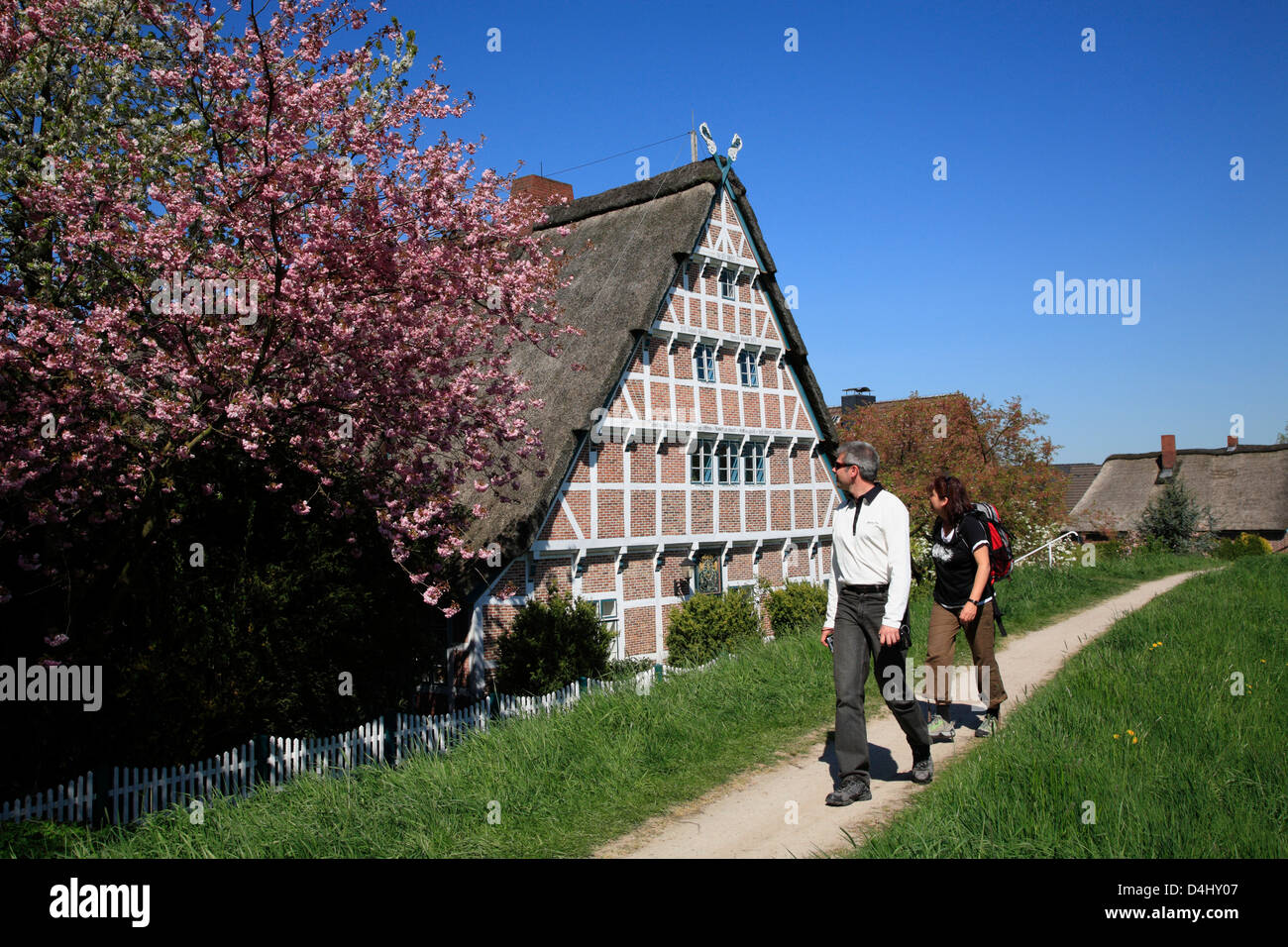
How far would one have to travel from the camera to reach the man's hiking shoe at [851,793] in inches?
202

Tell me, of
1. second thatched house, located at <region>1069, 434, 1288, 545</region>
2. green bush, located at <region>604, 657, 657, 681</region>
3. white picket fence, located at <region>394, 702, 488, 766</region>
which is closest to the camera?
white picket fence, located at <region>394, 702, 488, 766</region>

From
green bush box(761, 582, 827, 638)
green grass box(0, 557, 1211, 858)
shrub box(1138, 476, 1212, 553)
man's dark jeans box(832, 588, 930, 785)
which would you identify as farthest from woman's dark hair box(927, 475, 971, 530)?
shrub box(1138, 476, 1212, 553)

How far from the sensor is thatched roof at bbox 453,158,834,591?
14.6 metres

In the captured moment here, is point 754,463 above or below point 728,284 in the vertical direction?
below

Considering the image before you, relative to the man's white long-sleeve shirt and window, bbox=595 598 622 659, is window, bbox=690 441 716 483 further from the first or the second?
the man's white long-sleeve shirt

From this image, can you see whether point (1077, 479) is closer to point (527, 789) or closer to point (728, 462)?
point (728, 462)

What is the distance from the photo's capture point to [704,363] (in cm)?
1770

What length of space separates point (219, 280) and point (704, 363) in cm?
1093

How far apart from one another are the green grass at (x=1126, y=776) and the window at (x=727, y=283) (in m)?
12.0

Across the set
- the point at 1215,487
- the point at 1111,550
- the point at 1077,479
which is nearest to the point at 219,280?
the point at 1111,550

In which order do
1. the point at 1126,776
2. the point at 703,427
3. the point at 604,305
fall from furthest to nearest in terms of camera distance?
the point at 703,427 → the point at 604,305 → the point at 1126,776

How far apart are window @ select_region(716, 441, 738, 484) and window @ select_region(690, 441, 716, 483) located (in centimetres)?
32

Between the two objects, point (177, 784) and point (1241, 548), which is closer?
point (177, 784)

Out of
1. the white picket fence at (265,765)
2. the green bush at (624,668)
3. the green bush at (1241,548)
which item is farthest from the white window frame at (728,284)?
the green bush at (1241,548)
